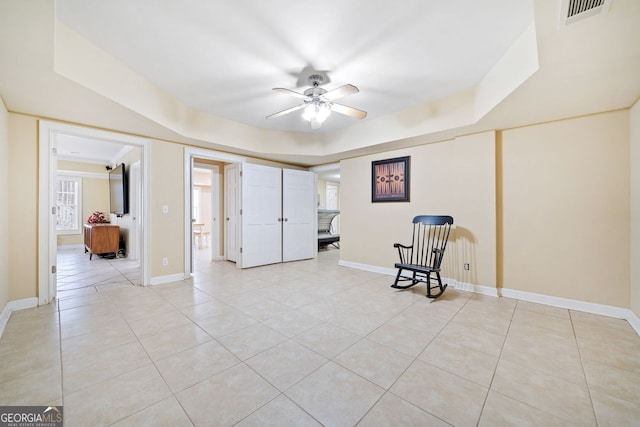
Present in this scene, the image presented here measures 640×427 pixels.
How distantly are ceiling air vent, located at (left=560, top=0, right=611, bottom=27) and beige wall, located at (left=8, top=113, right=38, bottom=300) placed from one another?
5.02m

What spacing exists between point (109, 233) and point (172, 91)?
14.8 feet

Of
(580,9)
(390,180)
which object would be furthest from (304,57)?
(390,180)

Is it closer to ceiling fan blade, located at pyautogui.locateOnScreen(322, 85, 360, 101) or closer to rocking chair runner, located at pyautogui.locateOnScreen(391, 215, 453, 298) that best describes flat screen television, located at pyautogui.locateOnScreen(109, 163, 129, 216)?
ceiling fan blade, located at pyautogui.locateOnScreen(322, 85, 360, 101)

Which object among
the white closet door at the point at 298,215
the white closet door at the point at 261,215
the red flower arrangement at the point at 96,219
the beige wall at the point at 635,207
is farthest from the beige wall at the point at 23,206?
the beige wall at the point at 635,207

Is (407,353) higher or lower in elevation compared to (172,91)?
lower

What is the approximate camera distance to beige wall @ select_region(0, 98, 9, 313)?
2541 mm

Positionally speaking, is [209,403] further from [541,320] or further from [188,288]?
[541,320]

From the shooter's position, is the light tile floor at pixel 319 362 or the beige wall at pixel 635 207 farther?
the beige wall at pixel 635 207

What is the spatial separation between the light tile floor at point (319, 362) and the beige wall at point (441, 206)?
69 centimetres

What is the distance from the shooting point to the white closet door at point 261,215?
4965 mm

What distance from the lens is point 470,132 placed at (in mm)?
3553

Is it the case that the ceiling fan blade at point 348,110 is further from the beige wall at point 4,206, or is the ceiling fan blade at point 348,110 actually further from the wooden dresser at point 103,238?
the wooden dresser at point 103,238

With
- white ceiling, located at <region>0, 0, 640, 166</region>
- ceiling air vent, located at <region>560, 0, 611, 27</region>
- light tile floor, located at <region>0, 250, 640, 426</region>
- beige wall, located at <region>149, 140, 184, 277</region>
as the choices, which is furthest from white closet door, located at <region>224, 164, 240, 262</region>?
ceiling air vent, located at <region>560, 0, 611, 27</region>

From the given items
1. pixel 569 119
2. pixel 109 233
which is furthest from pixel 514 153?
pixel 109 233
